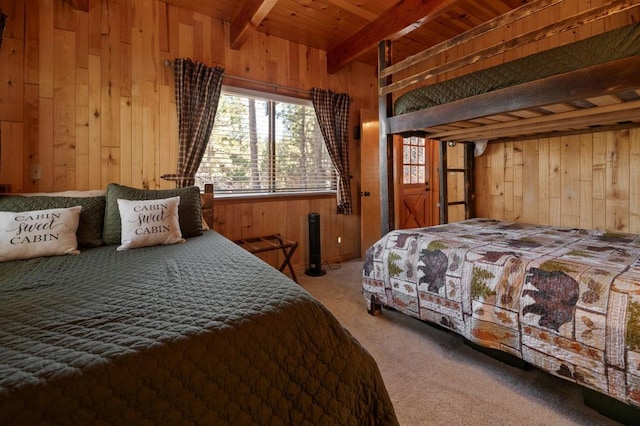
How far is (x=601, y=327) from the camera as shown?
1.20 m

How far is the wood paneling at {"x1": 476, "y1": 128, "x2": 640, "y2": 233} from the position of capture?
91.3 inches

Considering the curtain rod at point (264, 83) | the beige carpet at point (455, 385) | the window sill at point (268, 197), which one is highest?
the curtain rod at point (264, 83)

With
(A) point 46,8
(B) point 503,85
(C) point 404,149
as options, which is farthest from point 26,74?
(C) point 404,149

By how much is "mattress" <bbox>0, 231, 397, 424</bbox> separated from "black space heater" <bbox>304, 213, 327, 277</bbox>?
2227 mm

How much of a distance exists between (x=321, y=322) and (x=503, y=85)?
1.64m

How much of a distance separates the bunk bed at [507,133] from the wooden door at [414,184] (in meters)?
2.06

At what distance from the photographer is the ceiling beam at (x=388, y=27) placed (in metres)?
2.43

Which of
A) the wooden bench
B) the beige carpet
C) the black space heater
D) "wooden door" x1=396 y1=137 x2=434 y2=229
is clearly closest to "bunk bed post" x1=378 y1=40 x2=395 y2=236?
the beige carpet

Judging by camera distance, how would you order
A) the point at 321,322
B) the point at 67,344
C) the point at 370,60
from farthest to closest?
the point at 370,60 → the point at 321,322 → the point at 67,344

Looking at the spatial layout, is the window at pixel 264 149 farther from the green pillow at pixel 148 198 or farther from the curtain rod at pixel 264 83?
the green pillow at pixel 148 198

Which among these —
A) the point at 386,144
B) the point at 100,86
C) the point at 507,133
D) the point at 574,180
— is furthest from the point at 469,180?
the point at 100,86

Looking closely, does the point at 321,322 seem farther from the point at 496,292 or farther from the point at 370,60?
the point at 370,60

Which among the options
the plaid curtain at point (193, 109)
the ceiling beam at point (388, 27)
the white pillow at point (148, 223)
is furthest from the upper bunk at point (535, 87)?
the white pillow at point (148, 223)

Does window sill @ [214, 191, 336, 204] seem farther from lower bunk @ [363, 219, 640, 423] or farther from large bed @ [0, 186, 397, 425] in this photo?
large bed @ [0, 186, 397, 425]
